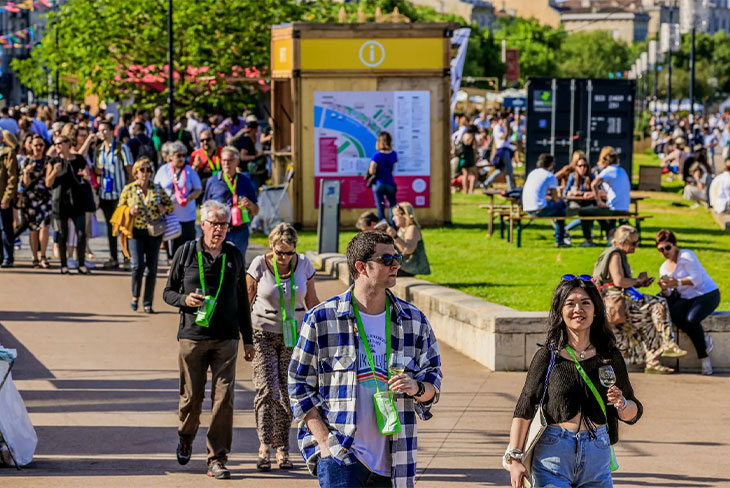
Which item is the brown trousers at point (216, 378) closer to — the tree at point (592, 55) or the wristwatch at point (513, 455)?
the wristwatch at point (513, 455)

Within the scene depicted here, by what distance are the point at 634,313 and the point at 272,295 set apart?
422 cm

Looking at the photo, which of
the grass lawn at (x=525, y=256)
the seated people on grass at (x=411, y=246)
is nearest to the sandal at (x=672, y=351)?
the grass lawn at (x=525, y=256)

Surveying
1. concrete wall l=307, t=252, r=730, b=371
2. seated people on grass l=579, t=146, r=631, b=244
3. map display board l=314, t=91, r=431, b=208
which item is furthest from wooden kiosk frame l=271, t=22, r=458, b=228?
concrete wall l=307, t=252, r=730, b=371

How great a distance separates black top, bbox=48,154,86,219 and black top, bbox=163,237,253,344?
8121 millimetres

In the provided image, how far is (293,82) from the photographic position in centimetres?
2072

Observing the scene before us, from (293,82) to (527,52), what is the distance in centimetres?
10200

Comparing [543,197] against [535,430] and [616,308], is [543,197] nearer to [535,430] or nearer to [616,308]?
[616,308]

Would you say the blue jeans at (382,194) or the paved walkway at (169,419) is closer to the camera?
the paved walkway at (169,419)

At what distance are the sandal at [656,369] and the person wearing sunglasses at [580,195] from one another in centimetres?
758

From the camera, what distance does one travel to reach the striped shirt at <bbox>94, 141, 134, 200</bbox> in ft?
56.5

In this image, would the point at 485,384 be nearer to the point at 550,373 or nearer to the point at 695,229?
the point at 550,373

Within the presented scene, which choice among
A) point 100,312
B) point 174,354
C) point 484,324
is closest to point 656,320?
point 484,324

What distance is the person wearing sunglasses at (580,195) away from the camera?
19.8 m

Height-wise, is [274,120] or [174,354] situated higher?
[274,120]
